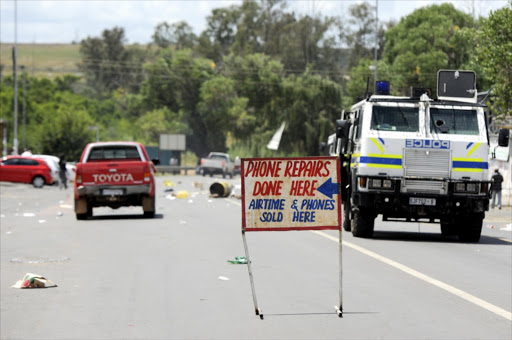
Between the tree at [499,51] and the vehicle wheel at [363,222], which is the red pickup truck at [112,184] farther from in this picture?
the tree at [499,51]

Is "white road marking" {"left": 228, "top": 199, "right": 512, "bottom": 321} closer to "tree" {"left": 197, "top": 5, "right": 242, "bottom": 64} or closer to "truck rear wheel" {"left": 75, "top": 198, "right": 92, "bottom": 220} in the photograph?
"truck rear wheel" {"left": 75, "top": 198, "right": 92, "bottom": 220}

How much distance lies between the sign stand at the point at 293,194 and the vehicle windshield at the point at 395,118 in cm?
928

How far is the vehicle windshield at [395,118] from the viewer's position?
18.4m

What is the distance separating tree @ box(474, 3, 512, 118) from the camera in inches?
1331

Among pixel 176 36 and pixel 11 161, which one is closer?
pixel 11 161

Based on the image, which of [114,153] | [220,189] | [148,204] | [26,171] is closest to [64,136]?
[26,171]

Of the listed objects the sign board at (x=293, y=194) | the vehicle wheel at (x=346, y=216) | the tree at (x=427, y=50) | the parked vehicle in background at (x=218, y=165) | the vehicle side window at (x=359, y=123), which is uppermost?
the tree at (x=427, y=50)

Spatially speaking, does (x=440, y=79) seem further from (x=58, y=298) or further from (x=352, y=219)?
(x=58, y=298)

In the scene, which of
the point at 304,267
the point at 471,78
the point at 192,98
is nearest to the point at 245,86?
the point at 192,98

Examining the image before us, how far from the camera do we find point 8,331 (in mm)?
8273

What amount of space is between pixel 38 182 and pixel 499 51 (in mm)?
26312

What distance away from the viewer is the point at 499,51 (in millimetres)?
33719

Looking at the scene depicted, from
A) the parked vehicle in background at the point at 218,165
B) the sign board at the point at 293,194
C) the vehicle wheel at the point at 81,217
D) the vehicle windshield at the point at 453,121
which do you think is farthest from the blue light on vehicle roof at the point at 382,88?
the parked vehicle in background at the point at 218,165

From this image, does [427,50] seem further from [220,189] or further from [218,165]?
[220,189]
